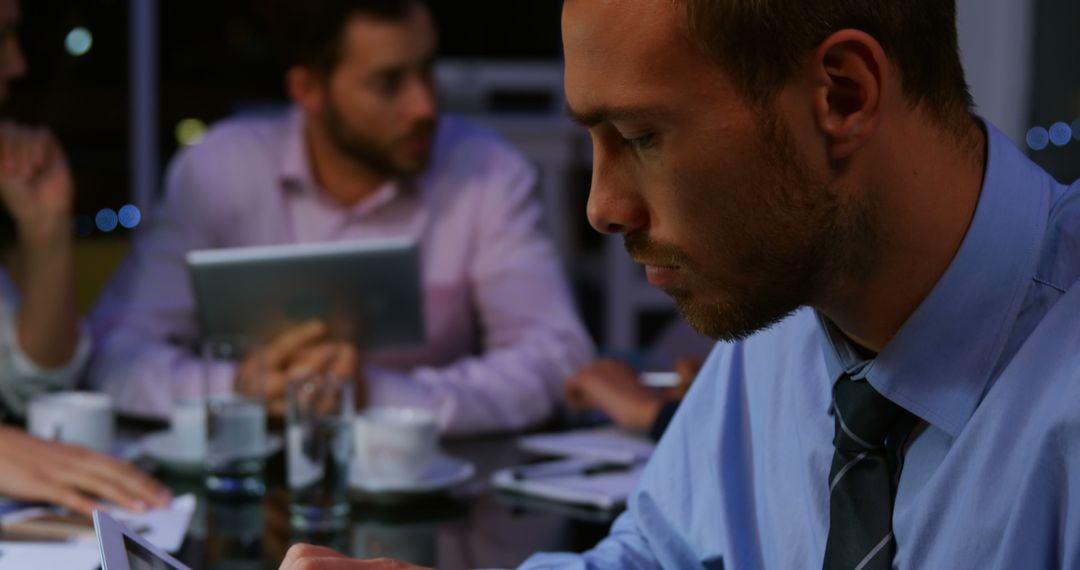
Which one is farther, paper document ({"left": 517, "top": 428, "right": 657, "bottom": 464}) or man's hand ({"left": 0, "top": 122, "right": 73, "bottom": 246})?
man's hand ({"left": 0, "top": 122, "right": 73, "bottom": 246})

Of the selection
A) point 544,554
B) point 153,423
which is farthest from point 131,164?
point 544,554

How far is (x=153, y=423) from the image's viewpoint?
6.88 feet

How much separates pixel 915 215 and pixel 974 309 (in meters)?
0.08

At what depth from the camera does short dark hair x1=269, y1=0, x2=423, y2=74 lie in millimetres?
2729

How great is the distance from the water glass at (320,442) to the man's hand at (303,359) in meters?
0.28

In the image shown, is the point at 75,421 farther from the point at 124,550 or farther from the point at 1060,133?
the point at 1060,133

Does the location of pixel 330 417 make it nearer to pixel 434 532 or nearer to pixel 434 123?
pixel 434 532

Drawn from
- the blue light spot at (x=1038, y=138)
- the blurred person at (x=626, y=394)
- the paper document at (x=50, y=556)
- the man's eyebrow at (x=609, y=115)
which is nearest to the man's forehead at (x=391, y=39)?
the blurred person at (x=626, y=394)

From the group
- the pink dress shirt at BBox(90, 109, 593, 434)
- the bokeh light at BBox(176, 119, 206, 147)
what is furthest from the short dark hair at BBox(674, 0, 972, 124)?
the bokeh light at BBox(176, 119, 206, 147)

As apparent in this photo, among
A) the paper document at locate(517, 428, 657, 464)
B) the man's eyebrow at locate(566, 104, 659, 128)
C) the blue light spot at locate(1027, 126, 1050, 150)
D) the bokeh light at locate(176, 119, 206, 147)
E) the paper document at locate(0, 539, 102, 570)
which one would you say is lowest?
the paper document at locate(517, 428, 657, 464)

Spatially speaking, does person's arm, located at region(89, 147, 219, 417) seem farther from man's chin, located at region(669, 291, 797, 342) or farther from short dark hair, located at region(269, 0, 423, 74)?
man's chin, located at region(669, 291, 797, 342)

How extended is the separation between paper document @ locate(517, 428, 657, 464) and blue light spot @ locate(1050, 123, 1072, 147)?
2774 millimetres

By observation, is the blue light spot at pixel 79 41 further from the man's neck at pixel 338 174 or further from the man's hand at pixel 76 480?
the man's hand at pixel 76 480

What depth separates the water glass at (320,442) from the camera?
Result: 60.8 inches
